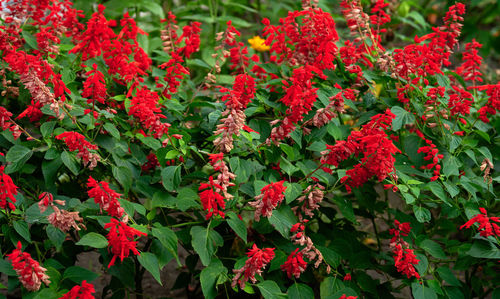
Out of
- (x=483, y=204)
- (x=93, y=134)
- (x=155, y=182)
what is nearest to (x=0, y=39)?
(x=93, y=134)

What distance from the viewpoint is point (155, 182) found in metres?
2.36

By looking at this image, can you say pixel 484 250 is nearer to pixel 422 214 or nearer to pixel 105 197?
pixel 422 214

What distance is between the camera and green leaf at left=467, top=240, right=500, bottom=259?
7.34ft

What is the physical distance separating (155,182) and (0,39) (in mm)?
934

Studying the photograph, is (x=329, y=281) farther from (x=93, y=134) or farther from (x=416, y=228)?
(x=93, y=134)

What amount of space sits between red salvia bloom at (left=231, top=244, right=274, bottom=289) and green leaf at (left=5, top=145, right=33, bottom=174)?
0.92 m

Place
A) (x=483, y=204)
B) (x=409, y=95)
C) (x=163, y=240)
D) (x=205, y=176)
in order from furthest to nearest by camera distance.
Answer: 1. (x=409, y=95)
2. (x=483, y=204)
3. (x=205, y=176)
4. (x=163, y=240)

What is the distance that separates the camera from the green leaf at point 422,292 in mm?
2266

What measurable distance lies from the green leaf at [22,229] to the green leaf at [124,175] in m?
0.37

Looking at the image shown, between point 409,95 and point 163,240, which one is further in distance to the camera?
point 409,95

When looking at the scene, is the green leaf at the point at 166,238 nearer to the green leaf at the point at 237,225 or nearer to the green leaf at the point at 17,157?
the green leaf at the point at 237,225

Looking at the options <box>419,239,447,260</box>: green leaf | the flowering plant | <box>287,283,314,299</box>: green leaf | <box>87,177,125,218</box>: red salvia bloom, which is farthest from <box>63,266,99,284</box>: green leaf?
<box>419,239,447,260</box>: green leaf

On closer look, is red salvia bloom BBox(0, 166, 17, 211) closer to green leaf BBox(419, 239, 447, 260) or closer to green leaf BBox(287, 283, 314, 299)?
green leaf BBox(287, 283, 314, 299)

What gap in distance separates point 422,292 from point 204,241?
0.90 m
